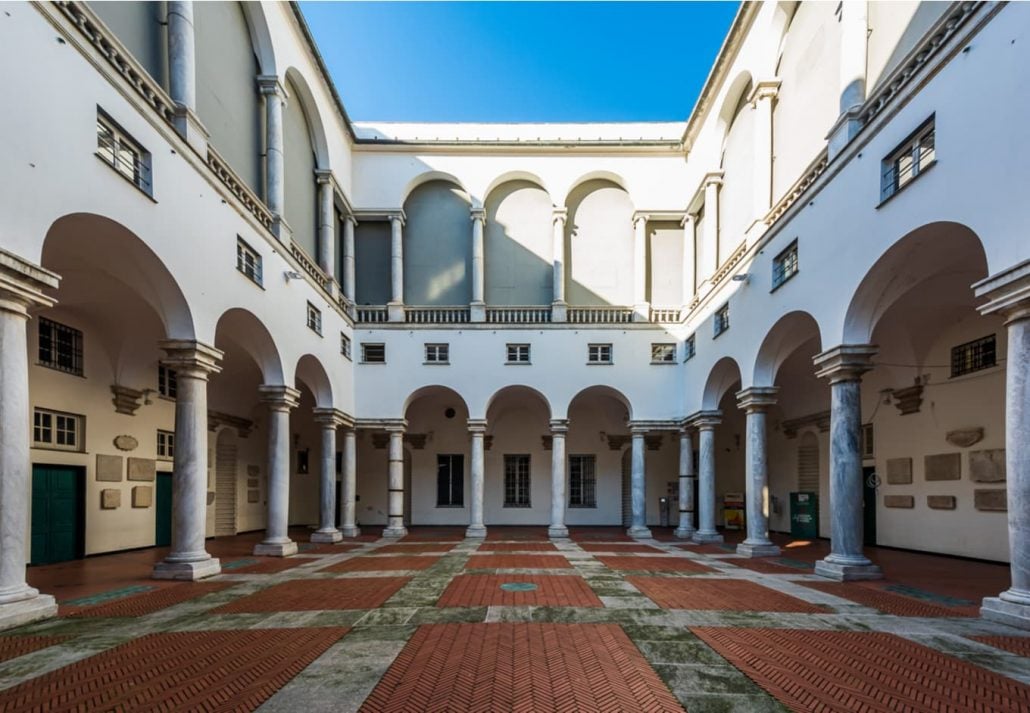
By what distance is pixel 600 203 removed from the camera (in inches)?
866

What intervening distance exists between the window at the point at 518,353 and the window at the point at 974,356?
40.3ft

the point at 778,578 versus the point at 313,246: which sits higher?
the point at 313,246

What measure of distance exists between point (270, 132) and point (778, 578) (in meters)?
16.7

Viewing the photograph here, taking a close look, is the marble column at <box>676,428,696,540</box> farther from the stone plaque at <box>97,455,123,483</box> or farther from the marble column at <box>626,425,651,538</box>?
the stone plaque at <box>97,455,123,483</box>

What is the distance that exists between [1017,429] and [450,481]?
19.7 metres

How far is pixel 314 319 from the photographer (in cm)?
1638

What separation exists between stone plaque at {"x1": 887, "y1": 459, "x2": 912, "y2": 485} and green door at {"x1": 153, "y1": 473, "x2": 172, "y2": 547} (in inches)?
841

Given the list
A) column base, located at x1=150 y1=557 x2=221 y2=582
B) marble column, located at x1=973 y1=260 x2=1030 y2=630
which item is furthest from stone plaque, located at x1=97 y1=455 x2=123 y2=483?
marble column, located at x1=973 y1=260 x2=1030 y2=630

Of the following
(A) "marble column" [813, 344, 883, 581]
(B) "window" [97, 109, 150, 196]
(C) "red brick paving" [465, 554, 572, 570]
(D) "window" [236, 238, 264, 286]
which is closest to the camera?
(B) "window" [97, 109, 150, 196]

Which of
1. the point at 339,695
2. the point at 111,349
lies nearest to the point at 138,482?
the point at 111,349

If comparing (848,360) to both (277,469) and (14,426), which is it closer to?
(14,426)

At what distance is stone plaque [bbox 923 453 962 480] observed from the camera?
12812 mm

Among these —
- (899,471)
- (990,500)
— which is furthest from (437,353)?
(990,500)

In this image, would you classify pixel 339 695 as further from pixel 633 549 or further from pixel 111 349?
pixel 111 349
